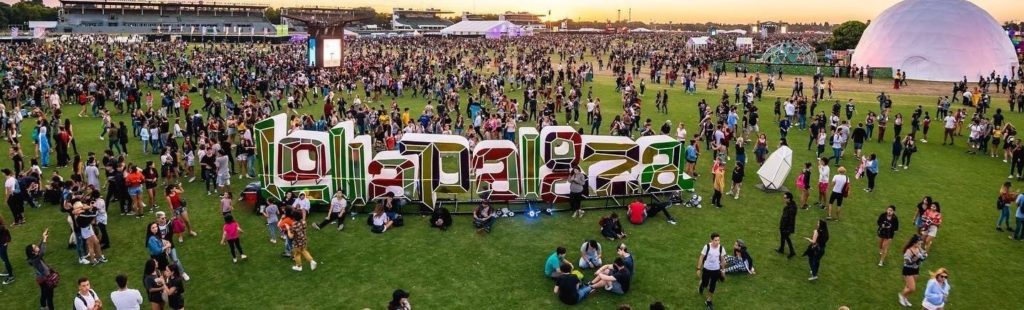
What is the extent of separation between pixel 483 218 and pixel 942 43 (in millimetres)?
47028

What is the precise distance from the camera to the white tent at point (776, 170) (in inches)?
716

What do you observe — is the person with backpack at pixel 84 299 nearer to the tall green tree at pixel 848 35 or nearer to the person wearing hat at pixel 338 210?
the person wearing hat at pixel 338 210

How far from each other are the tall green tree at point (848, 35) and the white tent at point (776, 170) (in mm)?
68771

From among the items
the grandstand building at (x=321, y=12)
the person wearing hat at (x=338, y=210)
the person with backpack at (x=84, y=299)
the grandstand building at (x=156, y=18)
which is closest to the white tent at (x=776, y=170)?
the person wearing hat at (x=338, y=210)

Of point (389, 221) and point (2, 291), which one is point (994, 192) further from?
point (2, 291)

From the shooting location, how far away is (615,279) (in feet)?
37.6

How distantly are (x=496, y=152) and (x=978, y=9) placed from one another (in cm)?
5215

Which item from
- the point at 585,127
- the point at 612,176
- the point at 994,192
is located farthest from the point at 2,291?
the point at 994,192

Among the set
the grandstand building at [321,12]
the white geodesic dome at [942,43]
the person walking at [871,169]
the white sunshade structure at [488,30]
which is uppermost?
the grandstand building at [321,12]

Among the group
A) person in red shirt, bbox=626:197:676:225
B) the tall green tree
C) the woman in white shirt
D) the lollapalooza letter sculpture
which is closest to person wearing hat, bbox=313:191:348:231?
the lollapalooza letter sculpture

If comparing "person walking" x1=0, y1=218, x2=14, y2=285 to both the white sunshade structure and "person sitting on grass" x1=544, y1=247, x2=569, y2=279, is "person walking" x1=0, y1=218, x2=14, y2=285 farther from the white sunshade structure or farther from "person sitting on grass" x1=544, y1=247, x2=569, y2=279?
the white sunshade structure

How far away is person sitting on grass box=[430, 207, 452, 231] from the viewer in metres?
15.1

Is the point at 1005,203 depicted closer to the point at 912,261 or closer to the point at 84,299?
the point at 912,261

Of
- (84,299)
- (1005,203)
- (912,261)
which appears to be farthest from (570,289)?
(1005,203)
